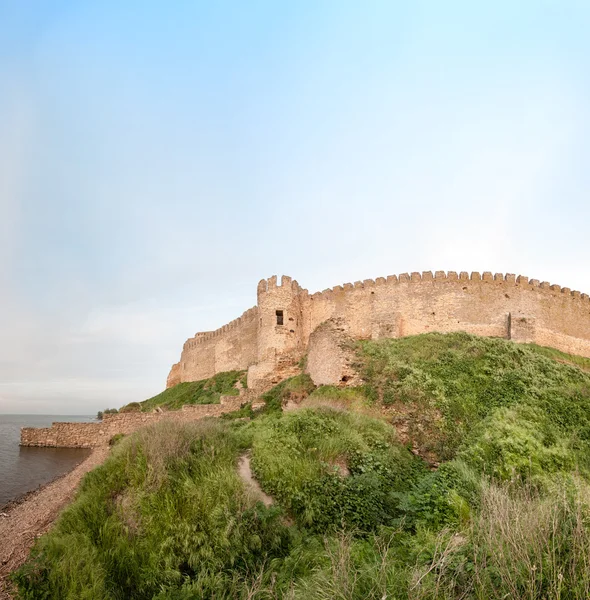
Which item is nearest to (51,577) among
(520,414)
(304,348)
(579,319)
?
(520,414)

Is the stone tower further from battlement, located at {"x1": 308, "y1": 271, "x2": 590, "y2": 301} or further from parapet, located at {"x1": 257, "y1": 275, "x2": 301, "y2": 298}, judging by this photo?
battlement, located at {"x1": 308, "y1": 271, "x2": 590, "y2": 301}

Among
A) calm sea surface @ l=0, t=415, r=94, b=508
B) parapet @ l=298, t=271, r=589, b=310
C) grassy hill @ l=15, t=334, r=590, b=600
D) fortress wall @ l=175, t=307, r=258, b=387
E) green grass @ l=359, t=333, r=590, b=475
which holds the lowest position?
calm sea surface @ l=0, t=415, r=94, b=508

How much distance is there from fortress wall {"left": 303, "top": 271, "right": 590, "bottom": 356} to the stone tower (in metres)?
4.07

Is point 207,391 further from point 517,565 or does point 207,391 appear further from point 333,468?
point 517,565

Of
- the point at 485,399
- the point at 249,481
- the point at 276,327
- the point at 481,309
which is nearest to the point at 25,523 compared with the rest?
the point at 249,481

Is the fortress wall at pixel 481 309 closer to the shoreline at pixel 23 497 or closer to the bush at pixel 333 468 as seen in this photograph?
the bush at pixel 333 468

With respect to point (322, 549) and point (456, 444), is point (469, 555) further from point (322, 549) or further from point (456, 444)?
point (456, 444)

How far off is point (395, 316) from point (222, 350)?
1769 cm

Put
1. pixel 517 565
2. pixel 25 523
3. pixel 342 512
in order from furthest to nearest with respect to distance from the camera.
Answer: pixel 25 523 < pixel 342 512 < pixel 517 565

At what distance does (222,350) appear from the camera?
119 feet

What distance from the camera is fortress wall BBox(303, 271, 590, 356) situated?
23172 millimetres

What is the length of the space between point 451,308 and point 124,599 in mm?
22735

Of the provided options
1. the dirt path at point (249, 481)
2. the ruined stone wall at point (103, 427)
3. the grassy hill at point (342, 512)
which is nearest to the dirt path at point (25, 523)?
the grassy hill at point (342, 512)

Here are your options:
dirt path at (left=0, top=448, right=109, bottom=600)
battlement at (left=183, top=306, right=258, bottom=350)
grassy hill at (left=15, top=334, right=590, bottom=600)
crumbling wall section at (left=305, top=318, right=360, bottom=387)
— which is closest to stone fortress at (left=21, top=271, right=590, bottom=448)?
crumbling wall section at (left=305, top=318, right=360, bottom=387)
